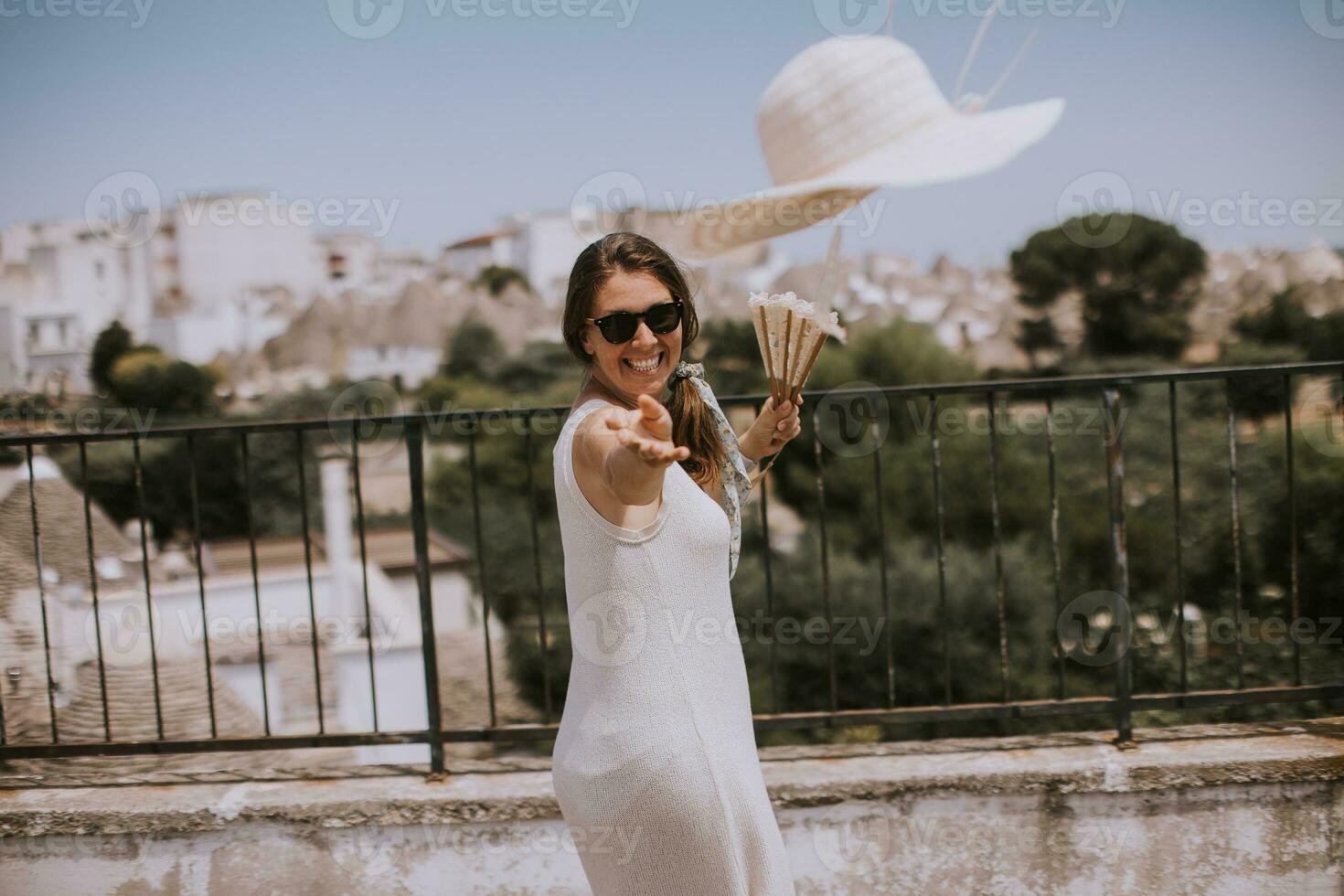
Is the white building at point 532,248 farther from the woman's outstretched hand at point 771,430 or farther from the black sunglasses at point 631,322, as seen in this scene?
the black sunglasses at point 631,322

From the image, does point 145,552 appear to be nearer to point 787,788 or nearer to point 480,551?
point 480,551

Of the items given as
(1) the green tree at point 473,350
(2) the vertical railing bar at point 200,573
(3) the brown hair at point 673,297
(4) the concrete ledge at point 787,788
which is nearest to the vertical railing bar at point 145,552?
(2) the vertical railing bar at point 200,573

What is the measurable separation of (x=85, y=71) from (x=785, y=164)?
3316 inches

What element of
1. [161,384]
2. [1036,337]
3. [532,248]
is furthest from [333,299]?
[1036,337]

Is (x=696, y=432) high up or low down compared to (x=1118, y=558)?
up

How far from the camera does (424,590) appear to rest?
10.5ft

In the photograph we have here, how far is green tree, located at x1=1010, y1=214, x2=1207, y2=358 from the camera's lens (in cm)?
5984

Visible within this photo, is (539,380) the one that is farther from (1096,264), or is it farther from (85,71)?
(85,71)

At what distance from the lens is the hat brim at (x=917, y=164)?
1523mm

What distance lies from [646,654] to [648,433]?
14.8 inches

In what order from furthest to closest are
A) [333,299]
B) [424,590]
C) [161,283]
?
[161,283] → [333,299] → [424,590]

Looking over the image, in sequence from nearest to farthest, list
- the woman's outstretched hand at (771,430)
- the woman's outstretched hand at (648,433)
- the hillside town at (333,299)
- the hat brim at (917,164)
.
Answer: the woman's outstretched hand at (648,433), the hat brim at (917,164), the woman's outstretched hand at (771,430), the hillside town at (333,299)

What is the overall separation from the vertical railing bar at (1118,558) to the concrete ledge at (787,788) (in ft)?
0.33

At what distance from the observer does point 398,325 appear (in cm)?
7669
